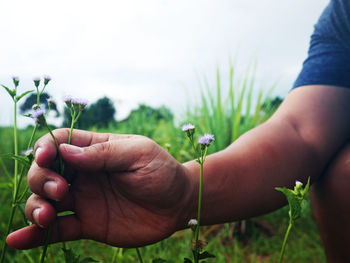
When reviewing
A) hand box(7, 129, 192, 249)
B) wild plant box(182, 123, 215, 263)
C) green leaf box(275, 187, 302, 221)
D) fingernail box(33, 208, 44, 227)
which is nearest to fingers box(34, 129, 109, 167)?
hand box(7, 129, 192, 249)

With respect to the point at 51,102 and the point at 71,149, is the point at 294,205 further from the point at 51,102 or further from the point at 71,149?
the point at 51,102

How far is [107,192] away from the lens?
992 millimetres

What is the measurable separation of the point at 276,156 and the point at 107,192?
2.09 feet

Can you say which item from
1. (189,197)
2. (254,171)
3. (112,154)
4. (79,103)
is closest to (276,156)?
(254,171)

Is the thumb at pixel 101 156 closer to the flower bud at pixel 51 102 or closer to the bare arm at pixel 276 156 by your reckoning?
the flower bud at pixel 51 102

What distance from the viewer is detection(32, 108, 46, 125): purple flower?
70cm

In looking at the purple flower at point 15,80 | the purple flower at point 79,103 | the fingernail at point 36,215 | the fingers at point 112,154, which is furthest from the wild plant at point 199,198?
the purple flower at point 15,80

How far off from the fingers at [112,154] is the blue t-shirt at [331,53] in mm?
954

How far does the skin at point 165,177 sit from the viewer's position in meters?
0.81

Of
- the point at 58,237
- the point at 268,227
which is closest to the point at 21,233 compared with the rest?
the point at 58,237

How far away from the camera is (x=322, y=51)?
1.54m

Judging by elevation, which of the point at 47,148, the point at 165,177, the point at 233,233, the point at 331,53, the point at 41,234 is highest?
the point at 331,53

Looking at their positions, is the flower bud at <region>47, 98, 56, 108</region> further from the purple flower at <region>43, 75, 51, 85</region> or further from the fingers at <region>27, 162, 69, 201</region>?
the fingers at <region>27, 162, 69, 201</region>

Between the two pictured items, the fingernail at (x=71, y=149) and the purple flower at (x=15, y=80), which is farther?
the purple flower at (x=15, y=80)
